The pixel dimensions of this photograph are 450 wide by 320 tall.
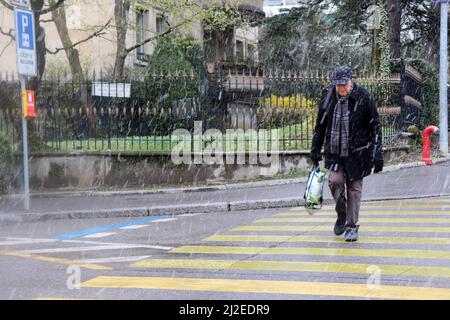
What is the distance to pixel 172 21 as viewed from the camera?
20.5m

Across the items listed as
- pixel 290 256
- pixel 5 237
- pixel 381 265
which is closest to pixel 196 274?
pixel 290 256

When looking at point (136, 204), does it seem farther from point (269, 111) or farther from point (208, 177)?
point (269, 111)

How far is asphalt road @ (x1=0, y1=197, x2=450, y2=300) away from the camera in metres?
5.63

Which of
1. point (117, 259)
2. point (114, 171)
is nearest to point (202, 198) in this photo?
point (114, 171)

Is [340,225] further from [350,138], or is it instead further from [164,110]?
[164,110]

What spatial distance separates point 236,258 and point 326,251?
3.40ft

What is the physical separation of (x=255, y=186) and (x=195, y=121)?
238 centimetres

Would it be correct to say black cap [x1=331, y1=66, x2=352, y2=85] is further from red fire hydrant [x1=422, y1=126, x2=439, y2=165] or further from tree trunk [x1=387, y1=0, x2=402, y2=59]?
tree trunk [x1=387, y1=0, x2=402, y2=59]

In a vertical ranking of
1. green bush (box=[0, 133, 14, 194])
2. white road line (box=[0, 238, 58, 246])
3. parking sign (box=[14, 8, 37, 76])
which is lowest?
white road line (box=[0, 238, 58, 246])

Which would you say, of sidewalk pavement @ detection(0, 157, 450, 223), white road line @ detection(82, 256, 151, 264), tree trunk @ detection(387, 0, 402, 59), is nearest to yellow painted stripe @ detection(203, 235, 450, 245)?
white road line @ detection(82, 256, 151, 264)

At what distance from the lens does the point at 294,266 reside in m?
6.47

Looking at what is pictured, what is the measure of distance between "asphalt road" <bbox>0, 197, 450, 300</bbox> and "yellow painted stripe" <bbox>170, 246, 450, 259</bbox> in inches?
0.4

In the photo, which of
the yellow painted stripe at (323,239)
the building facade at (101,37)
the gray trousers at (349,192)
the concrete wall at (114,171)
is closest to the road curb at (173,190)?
the concrete wall at (114,171)

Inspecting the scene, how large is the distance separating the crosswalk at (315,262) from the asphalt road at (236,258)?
10 millimetres
